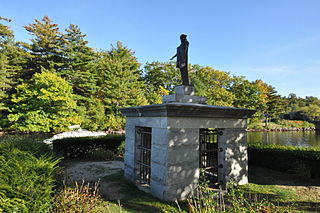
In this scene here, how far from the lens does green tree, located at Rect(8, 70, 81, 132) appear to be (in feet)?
60.6

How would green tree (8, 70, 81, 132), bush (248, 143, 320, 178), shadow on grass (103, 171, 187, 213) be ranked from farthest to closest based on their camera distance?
green tree (8, 70, 81, 132)
bush (248, 143, 320, 178)
shadow on grass (103, 171, 187, 213)

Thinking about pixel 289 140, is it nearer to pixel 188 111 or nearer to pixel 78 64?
pixel 188 111

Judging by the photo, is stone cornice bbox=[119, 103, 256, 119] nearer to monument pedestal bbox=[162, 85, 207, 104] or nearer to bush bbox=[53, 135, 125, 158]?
monument pedestal bbox=[162, 85, 207, 104]

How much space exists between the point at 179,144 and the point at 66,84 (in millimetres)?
18876

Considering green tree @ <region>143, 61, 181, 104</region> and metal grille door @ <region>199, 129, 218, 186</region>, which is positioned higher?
green tree @ <region>143, 61, 181, 104</region>

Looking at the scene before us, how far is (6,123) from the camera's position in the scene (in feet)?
66.9

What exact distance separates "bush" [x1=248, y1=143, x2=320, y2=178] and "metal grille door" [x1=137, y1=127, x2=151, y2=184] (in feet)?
16.8

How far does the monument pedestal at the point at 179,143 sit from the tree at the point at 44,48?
75.1 ft

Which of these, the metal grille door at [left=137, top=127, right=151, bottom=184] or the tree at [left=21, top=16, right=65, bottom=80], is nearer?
the metal grille door at [left=137, top=127, right=151, bottom=184]

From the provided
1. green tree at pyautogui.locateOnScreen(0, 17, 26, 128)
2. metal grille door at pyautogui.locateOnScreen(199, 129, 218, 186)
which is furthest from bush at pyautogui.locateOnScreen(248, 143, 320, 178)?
green tree at pyautogui.locateOnScreen(0, 17, 26, 128)

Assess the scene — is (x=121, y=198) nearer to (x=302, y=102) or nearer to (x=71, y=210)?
(x=71, y=210)

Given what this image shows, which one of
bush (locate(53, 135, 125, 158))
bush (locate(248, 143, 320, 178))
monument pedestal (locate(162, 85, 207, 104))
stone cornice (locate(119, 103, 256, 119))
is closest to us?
stone cornice (locate(119, 103, 256, 119))

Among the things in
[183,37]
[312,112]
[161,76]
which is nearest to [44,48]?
[161,76]

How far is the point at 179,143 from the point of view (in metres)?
4.90
